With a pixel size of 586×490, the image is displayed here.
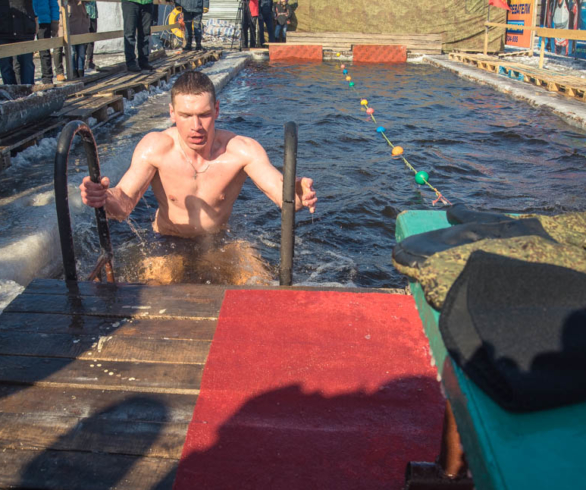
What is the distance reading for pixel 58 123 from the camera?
7.11m

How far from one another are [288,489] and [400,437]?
1.45ft

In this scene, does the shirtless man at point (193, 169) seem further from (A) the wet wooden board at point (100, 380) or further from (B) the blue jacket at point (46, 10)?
(B) the blue jacket at point (46, 10)

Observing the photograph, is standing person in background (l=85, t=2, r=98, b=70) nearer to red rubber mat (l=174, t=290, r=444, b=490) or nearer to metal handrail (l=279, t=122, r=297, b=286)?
metal handrail (l=279, t=122, r=297, b=286)

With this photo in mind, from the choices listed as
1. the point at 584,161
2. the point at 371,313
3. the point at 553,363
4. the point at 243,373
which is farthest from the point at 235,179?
the point at 584,161

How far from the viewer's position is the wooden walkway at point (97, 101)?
631 centimetres

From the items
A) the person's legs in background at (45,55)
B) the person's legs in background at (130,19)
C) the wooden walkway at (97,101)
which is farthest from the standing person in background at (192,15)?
the person's legs in background at (45,55)

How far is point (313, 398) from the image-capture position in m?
2.08

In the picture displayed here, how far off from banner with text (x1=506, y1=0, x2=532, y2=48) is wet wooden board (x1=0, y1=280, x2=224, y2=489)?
20212 millimetres

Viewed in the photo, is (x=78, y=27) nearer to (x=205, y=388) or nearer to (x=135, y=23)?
(x=135, y=23)

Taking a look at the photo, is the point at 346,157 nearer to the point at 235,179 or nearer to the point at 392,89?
the point at 235,179

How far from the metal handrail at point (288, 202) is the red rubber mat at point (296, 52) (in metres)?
18.0

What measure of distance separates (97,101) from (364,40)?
51.1ft

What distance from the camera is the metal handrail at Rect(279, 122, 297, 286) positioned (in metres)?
2.85

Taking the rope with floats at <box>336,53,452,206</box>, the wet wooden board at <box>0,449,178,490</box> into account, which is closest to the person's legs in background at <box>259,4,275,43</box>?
the rope with floats at <box>336,53,452,206</box>
